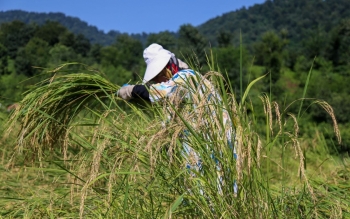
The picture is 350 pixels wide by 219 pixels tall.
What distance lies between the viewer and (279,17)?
3959 inches

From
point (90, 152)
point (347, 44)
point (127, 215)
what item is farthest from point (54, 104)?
point (347, 44)

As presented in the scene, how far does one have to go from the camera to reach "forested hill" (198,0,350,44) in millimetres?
84125

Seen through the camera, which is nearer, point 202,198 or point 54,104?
point 202,198

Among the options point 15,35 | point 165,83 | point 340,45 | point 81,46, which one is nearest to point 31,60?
point 81,46

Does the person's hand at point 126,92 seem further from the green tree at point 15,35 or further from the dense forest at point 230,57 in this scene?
the green tree at point 15,35

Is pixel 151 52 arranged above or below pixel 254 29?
above

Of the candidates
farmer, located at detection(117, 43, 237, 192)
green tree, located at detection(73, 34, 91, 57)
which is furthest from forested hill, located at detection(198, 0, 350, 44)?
farmer, located at detection(117, 43, 237, 192)

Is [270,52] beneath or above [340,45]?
above

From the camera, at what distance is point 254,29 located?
320 feet

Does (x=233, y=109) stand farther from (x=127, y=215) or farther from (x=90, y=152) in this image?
(x=90, y=152)

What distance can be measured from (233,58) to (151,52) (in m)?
30.0

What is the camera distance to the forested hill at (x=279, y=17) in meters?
84.1

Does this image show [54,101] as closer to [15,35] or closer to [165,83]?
[165,83]

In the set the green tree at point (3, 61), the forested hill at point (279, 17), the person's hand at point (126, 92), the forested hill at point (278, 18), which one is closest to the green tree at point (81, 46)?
the green tree at point (3, 61)
